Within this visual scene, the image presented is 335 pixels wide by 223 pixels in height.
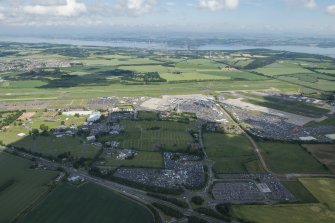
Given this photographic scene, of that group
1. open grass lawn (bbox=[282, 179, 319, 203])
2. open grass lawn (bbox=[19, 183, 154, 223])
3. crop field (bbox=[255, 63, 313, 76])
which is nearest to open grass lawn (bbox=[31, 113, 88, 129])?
open grass lawn (bbox=[19, 183, 154, 223])

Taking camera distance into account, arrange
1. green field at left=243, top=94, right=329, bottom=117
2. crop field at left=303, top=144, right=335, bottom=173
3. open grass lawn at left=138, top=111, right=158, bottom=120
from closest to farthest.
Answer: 1. crop field at left=303, top=144, right=335, bottom=173
2. open grass lawn at left=138, top=111, right=158, bottom=120
3. green field at left=243, top=94, right=329, bottom=117

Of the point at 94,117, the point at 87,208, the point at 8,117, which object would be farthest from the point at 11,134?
the point at 87,208

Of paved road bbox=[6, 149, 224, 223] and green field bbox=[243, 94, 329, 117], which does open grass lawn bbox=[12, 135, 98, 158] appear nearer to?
paved road bbox=[6, 149, 224, 223]

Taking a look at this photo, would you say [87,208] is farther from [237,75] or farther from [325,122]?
[237,75]

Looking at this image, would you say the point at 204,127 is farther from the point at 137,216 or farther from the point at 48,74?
the point at 48,74

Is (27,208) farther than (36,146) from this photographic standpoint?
No

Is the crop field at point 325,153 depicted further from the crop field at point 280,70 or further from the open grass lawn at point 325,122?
the crop field at point 280,70

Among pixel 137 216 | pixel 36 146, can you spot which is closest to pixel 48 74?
pixel 36 146
